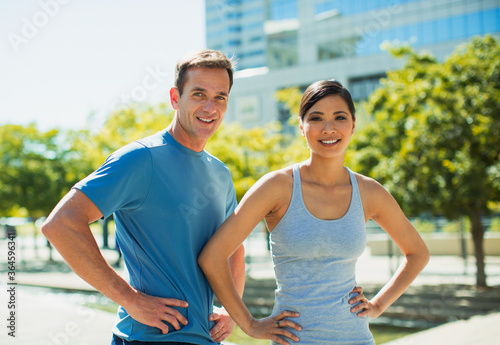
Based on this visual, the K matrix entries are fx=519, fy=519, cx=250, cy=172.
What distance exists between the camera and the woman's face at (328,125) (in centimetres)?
234

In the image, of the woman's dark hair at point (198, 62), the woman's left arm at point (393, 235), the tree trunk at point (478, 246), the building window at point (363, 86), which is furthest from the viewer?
the building window at point (363, 86)

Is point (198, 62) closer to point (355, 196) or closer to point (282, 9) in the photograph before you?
point (355, 196)

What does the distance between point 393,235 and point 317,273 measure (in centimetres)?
64

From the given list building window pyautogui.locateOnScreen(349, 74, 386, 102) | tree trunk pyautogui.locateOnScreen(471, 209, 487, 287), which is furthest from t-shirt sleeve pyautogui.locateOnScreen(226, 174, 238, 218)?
building window pyautogui.locateOnScreen(349, 74, 386, 102)

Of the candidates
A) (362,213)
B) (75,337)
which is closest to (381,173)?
(75,337)

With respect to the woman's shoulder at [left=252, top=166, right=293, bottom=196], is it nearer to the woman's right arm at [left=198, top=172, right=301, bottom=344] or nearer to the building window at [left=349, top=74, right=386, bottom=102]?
the woman's right arm at [left=198, top=172, right=301, bottom=344]

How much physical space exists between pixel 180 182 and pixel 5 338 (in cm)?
483

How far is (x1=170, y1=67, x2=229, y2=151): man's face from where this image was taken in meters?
2.30

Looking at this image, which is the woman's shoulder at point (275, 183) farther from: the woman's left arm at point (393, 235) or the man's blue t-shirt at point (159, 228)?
the woman's left arm at point (393, 235)

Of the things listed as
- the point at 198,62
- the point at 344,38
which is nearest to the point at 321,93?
the point at 198,62

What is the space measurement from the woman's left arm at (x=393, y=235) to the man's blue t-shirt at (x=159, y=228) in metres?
0.82

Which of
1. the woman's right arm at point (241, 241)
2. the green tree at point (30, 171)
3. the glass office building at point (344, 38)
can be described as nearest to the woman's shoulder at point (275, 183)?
the woman's right arm at point (241, 241)

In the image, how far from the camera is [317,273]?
219 centimetres

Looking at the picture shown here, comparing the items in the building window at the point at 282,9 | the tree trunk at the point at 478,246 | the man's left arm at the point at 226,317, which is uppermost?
the building window at the point at 282,9
